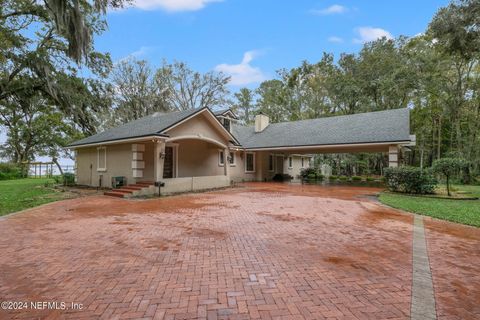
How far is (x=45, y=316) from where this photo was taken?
2588 mm

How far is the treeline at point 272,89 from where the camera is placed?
12.2m

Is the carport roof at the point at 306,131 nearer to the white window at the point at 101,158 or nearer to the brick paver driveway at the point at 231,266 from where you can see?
the white window at the point at 101,158

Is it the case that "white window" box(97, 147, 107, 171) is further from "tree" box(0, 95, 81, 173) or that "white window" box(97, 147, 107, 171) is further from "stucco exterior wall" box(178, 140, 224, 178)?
"tree" box(0, 95, 81, 173)

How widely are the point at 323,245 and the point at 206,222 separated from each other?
3.05 meters

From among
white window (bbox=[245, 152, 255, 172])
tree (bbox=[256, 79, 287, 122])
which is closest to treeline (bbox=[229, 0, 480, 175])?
tree (bbox=[256, 79, 287, 122])

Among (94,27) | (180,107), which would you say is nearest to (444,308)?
(94,27)

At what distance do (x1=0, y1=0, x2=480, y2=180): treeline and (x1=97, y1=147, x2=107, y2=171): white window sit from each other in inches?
51.6

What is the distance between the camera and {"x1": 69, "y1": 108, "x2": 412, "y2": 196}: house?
12531mm

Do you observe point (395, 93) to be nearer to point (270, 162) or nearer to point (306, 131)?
point (306, 131)

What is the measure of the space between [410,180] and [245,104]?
1041 inches

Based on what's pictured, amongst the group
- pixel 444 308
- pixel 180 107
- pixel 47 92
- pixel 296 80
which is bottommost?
pixel 444 308

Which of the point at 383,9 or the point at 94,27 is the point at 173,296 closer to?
the point at 383,9

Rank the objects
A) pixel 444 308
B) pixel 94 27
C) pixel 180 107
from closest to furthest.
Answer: pixel 444 308 < pixel 94 27 < pixel 180 107

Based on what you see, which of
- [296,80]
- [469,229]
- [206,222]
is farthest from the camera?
[296,80]
